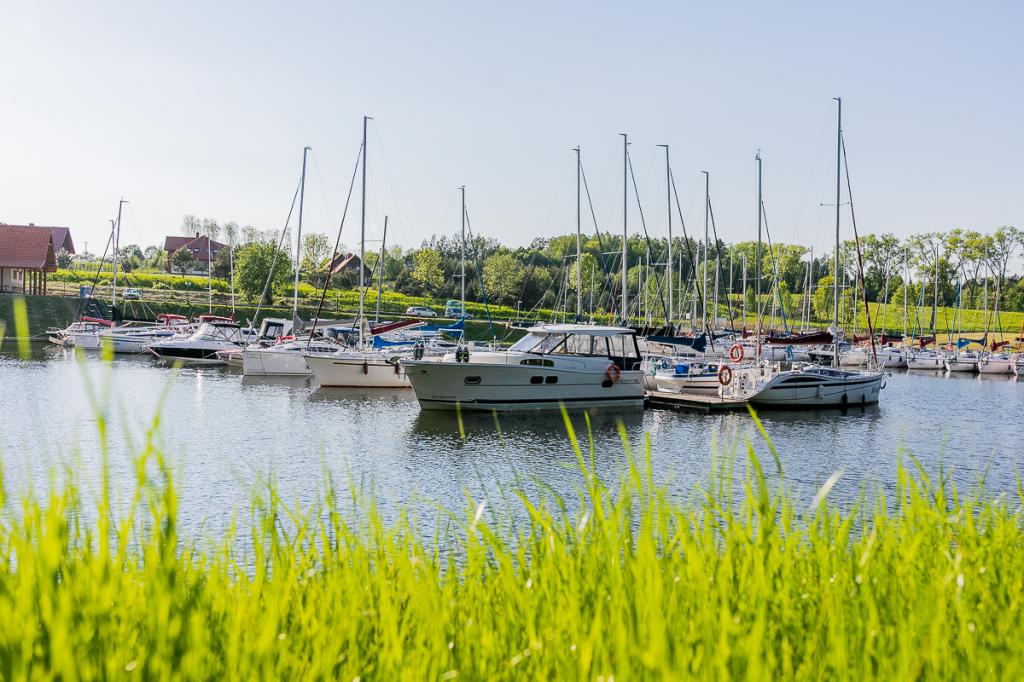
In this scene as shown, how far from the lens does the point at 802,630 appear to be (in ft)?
12.3

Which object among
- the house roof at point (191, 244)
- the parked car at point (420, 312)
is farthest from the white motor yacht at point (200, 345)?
the house roof at point (191, 244)

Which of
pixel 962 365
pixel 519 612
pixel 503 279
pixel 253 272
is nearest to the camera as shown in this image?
pixel 519 612

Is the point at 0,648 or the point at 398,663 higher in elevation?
the point at 0,648

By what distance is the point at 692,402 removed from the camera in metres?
32.7

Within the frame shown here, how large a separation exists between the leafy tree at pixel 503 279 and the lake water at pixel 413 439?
6723 centimetres

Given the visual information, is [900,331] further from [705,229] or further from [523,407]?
[523,407]

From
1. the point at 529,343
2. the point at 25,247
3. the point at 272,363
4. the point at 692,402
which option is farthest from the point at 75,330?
the point at 692,402

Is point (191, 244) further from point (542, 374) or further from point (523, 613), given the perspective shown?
point (523, 613)

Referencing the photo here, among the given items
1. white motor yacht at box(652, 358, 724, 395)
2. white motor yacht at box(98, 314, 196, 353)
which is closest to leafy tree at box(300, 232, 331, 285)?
white motor yacht at box(98, 314, 196, 353)

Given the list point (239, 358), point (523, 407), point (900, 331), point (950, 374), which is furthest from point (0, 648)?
point (900, 331)

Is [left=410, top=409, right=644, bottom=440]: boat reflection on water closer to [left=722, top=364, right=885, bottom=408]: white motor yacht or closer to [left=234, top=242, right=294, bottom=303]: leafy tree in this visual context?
[left=722, top=364, right=885, bottom=408]: white motor yacht

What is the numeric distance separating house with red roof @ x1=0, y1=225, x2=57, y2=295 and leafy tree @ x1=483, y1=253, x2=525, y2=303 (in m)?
44.3

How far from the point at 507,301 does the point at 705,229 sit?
5557 centimetres

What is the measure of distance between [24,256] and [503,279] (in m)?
49.5
